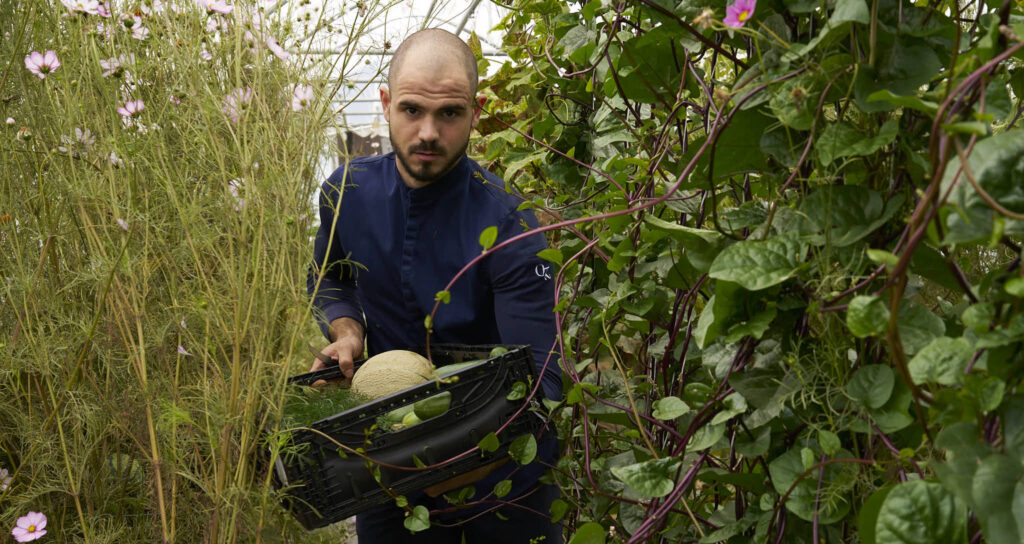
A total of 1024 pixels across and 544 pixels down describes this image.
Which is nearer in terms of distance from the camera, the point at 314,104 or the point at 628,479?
the point at 628,479

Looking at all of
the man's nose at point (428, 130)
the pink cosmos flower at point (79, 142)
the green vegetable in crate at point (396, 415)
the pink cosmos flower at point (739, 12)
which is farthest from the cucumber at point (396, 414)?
the pink cosmos flower at point (739, 12)

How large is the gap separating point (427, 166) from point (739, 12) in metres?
1.30

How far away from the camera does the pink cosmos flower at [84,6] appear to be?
4.33 feet

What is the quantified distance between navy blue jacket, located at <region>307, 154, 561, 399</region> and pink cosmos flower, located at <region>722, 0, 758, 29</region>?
1.12 metres

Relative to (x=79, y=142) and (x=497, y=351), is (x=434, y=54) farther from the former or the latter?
(x=79, y=142)

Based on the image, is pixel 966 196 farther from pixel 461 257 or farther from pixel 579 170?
pixel 461 257

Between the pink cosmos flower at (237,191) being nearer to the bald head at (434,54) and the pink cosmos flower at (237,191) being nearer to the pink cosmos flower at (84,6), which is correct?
the pink cosmos flower at (84,6)

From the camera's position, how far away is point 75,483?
4.50 ft

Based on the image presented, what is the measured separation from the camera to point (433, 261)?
218 centimetres

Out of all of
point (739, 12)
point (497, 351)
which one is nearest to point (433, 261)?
point (497, 351)

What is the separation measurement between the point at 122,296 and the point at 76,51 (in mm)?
428

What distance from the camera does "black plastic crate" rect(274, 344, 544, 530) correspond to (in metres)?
1.39

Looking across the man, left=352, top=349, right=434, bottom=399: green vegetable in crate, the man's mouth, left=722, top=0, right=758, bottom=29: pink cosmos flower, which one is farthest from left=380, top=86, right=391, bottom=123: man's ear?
left=722, top=0, right=758, bottom=29: pink cosmos flower

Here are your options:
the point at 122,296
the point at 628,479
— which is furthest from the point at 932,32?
the point at 122,296
